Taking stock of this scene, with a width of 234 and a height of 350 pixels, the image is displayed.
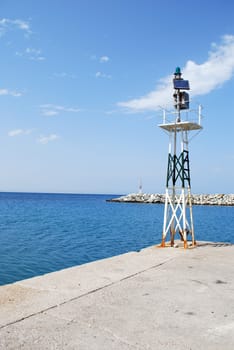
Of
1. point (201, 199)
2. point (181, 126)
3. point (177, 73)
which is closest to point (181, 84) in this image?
point (177, 73)

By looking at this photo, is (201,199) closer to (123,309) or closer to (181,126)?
(181,126)

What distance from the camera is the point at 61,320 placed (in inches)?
210

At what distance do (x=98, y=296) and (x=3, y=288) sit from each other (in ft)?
7.12

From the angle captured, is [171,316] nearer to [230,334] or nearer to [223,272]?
[230,334]

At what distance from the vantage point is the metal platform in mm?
12828

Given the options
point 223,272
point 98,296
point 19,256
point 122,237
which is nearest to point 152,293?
point 98,296

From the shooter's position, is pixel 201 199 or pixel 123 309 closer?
pixel 123 309

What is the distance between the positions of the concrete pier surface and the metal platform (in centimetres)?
553

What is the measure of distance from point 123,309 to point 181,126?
28.6ft

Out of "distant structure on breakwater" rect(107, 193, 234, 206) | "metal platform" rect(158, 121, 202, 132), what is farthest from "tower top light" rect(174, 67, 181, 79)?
"distant structure on breakwater" rect(107, 193, 234, 206)

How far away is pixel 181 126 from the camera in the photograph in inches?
518

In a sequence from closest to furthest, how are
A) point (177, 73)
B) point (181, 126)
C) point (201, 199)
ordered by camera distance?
point (181, 126)
point (177, 73)
point (201, 199)

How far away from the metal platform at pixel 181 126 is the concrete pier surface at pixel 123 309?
5535mm

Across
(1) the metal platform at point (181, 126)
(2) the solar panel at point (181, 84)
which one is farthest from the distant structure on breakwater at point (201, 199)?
(2) the solar panel at point (181, 84)
